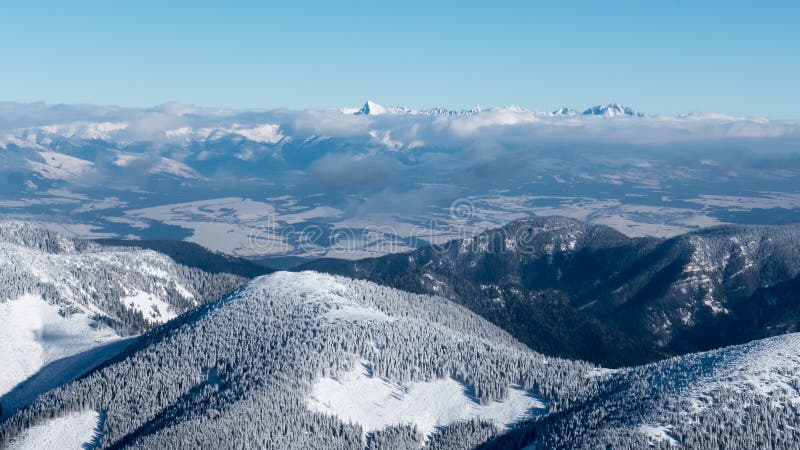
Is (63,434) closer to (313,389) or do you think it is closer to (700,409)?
(313,389)

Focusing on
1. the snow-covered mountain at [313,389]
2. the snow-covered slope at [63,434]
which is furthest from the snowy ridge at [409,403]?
the snow-covered slope at [63,434]

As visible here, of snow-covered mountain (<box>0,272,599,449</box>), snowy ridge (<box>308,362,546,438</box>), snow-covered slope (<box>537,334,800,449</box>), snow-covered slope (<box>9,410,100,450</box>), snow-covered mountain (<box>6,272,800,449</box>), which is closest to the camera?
snow-covered slope (<box>537,334,800,449</box>)

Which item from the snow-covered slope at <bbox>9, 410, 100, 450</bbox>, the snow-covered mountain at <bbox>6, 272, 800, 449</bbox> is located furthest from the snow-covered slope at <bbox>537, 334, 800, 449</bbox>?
the snow-covered slope at <bbox>9, 410, 100, 450</bbox>

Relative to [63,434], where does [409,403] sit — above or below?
above

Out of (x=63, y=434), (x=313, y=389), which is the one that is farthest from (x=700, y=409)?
(x=63, y=434)

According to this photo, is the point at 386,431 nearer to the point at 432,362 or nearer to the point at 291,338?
the point at 432,362

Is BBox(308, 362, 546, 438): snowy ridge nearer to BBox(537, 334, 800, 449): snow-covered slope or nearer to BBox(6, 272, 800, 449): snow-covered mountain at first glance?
BBox(6, 272, 800, 449): snow-covered mountain

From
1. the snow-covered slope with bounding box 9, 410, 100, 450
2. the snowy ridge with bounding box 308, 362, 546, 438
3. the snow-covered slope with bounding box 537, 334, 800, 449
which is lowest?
the snow-covered slope with bounding box 9, 410, 100, 450

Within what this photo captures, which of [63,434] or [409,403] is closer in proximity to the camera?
[63,434]
